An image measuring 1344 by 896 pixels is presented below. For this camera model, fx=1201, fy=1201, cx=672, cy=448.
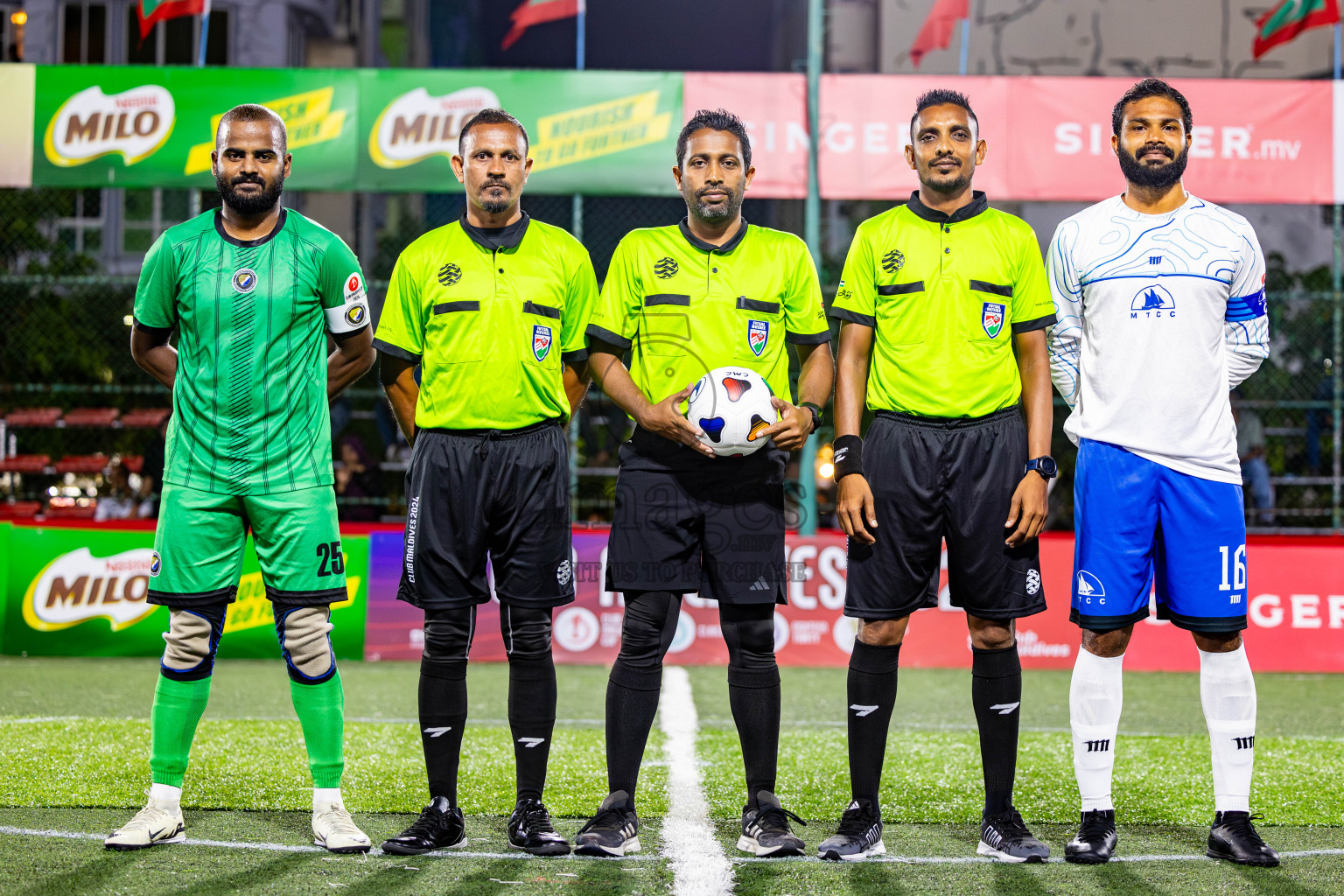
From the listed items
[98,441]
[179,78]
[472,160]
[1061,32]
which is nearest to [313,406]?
Answer: [472,160]

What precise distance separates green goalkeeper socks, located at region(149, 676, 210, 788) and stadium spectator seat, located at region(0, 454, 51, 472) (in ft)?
30.1

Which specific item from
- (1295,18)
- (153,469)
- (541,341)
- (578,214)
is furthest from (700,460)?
(1295,18)

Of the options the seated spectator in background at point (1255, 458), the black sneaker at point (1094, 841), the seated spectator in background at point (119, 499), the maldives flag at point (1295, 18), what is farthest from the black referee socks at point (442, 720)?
the maldives flag at point (1295, 18)

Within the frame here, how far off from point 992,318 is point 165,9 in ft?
35.5

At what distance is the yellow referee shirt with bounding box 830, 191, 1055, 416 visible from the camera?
12.4 feet

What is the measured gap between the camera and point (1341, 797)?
4.66m

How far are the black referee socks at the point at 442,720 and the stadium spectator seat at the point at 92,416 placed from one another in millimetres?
9399

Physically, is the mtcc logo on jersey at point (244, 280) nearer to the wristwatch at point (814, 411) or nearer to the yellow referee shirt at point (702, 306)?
the yellow referee shirt at point (702, 306)

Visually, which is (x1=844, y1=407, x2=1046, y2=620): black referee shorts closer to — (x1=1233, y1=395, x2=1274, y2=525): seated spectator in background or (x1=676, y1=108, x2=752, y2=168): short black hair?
(x1=676, y1=108, x2=752, y2=168): short black hair

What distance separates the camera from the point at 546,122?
36.2 feet

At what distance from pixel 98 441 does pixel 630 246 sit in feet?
32.5

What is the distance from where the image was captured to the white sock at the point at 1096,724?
3762mm

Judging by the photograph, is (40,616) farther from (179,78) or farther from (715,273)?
(715,273)

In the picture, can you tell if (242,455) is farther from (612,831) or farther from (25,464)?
(25,464)
